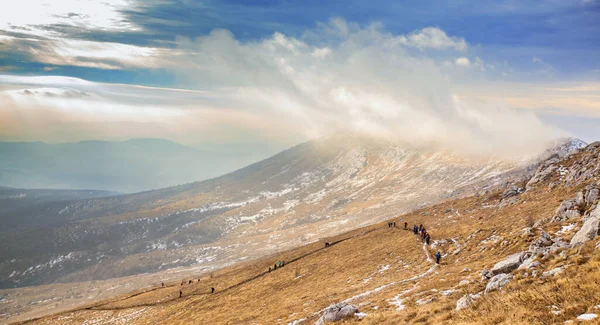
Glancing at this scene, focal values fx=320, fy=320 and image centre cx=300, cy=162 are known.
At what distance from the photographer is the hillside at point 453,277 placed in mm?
16141

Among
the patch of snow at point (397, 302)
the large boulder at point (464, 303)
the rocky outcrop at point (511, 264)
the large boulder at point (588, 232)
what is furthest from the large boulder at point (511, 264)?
the large boulder at point (464, 303)

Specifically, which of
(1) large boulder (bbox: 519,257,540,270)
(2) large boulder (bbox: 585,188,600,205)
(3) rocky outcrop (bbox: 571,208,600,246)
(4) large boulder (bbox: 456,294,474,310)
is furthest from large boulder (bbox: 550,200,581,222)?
(4) large boulder (bbox: 456,294,474,310)

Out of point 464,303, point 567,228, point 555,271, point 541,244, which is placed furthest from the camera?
point 567,228

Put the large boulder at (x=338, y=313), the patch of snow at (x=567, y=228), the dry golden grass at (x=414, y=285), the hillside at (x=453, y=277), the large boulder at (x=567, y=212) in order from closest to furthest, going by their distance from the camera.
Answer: the dry golden grass at (x=414, y=285) → the hillside at (x=453, y=277) → the large boulder at (x=338, y=313) → the patch of snow at (x=567, y=228) → the large boulder at (x=567, y=212)

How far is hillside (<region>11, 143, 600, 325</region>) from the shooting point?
16141mm

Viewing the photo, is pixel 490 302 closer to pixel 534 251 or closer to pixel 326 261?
pixel 534 251

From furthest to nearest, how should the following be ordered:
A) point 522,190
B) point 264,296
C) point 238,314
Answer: point 522,190 → point 264,296 → point 238,314

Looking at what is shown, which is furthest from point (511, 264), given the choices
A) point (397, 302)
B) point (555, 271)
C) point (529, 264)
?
point (397, 302)

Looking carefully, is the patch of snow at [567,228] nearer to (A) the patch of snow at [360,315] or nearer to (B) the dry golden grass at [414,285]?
(B) the dry golden grass at [414,285]

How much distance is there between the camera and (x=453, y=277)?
92.2 feet

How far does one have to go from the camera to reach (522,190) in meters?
69.8

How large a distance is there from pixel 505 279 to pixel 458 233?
30997 millimetres

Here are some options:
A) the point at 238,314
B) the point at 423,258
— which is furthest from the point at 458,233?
the point at 238,314

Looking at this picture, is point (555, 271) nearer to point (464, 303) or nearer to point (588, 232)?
point (464, 303)
